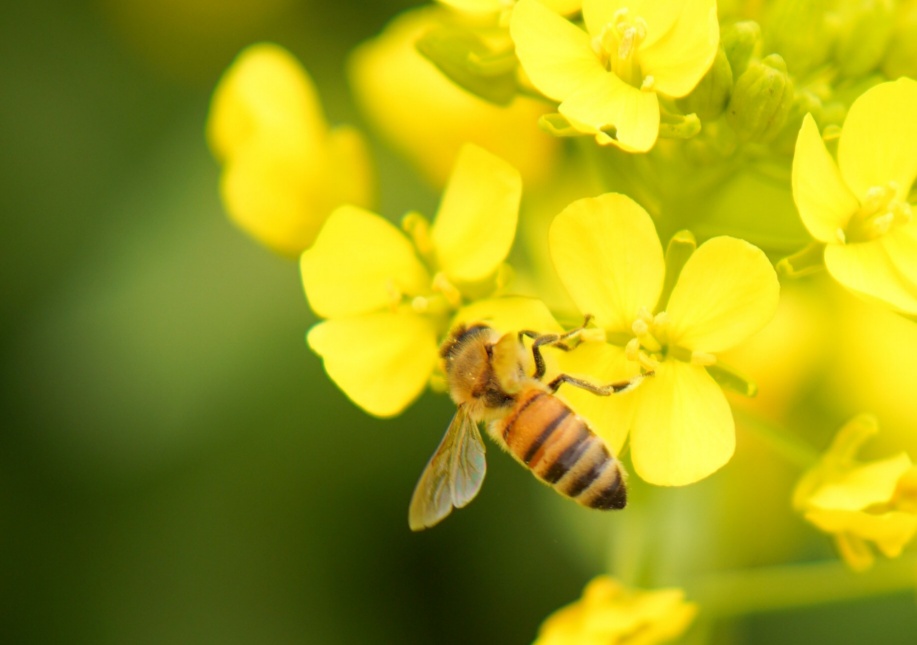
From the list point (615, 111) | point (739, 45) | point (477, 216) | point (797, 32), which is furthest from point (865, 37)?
point (477, 216)

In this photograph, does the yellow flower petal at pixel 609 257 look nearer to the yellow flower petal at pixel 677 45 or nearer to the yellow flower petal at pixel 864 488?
the yellow flower petal at pixel 677 45

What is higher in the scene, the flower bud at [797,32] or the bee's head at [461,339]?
the flower bud at [797,32]

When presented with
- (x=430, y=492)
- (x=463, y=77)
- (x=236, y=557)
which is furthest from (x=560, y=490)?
(x=236, y=557)

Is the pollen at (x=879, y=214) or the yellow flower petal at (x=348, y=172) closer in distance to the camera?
the pollen at (x=879, y=214)

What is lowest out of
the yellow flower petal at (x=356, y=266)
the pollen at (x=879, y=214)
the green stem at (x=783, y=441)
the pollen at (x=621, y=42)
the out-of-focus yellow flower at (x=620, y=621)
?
the out-of-focus yellow flower at (x=620, y=621)

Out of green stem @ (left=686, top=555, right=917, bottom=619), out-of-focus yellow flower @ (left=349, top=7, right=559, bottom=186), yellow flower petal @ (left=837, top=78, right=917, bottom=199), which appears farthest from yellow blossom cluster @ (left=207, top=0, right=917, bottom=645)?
green stem @ (left=686, top=555, right=917, bottom=619)

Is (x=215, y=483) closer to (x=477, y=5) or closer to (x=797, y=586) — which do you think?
(x=797, y=586)

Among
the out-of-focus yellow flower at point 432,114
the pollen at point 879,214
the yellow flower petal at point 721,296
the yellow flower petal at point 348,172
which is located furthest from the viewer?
the out-of-focus yellow flower at point 432,114

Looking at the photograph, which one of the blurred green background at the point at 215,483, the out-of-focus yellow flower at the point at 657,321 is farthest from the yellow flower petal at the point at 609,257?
the blurred green background at the point at 215,483
